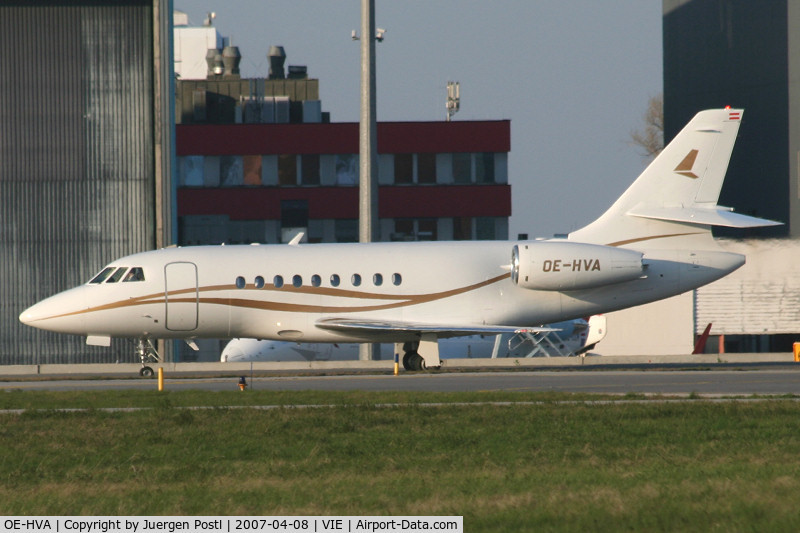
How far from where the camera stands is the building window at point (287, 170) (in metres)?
56.4

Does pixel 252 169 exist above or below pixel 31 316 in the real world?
above

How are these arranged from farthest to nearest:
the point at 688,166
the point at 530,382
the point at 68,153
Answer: the point at 68,153, the point at 688,166, the point at 530,382

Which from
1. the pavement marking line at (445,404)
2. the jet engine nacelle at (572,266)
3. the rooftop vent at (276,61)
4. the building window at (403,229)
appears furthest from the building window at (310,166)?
the pavement marking line at (445,404)

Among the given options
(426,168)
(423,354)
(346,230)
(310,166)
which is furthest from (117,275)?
(426,168)

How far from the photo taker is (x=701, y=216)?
28625 millimetres

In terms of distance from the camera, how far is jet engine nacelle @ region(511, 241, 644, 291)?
92.3ft

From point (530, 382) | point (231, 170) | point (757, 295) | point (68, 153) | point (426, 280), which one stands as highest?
point (231, 170)

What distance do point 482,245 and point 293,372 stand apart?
19.4ft

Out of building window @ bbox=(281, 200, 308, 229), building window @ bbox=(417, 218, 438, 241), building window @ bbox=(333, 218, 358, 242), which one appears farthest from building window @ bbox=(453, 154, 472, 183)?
building window @ bbox=(281, 200, 308, 229)

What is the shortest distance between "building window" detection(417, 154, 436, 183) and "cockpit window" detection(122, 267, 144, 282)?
29.0 meters

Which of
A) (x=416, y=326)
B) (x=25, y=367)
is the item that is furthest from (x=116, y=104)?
(x=416, y=326)

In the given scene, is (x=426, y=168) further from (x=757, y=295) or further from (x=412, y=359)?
(x=412, y=359)

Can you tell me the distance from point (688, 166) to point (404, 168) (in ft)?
93.2

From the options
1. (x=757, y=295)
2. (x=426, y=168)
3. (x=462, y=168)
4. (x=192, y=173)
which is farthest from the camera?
(x=192, y=173)
